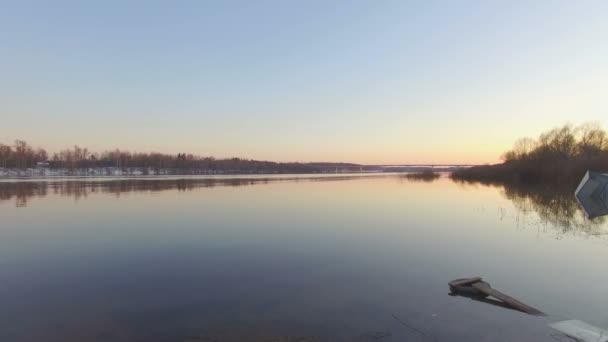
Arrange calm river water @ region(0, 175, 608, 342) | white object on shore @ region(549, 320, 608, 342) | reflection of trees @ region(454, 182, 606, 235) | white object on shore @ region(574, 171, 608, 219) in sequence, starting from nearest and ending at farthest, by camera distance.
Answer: white object on shore @ region(549, 320, 608, 342) → calm river water @ region(0, 175, 608, 342) → reflection of trees @ region(454, 182, 606, 235) → white object on shore @ region(574, 171, 608, 219)

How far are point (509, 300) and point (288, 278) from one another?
4477mm

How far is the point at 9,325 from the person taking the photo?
529 centimetres

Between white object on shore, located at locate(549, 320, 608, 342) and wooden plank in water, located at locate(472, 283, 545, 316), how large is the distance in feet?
1.54

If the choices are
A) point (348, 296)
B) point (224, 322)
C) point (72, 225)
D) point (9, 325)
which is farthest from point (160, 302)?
point (72, 225)

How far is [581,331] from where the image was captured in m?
4.96

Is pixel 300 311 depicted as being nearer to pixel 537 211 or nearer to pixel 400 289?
pixel 400 289

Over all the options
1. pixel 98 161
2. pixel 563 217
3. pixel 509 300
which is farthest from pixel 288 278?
pixel 98 161

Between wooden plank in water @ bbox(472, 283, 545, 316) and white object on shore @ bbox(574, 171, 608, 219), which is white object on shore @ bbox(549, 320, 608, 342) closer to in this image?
wooden plank in water @ bbox(472, 283, 545, 316)

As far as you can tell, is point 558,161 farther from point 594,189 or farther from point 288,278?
point 288,278

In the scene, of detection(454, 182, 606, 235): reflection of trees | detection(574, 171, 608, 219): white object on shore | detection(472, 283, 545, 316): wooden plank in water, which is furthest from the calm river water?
detection(574, 171, 608, 219): white object on shore

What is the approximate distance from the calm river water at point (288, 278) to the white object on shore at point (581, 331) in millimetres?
240

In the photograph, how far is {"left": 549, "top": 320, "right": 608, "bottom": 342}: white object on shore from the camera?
471cm

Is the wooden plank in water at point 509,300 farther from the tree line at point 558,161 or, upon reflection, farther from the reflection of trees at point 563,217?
the tree line at point 558,161

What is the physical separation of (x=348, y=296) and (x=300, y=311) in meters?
1.20
